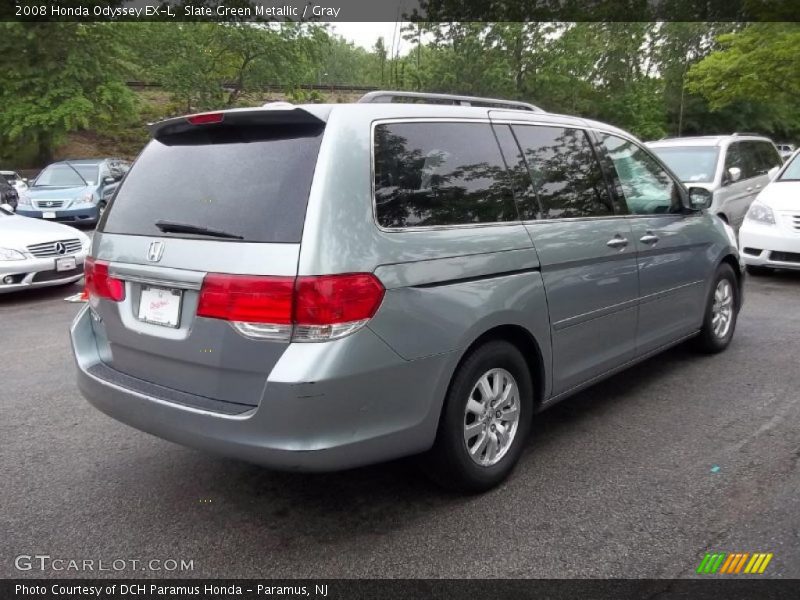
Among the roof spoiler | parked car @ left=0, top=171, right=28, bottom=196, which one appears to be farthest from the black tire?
Result: parked car @ left=0, top=171, right=28, bottom=196

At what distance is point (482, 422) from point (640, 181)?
2229 mm

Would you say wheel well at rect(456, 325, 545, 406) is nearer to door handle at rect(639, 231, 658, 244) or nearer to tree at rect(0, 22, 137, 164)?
door handle at rect(639, 231, 658, 244)

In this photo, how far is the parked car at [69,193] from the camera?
14906 mm

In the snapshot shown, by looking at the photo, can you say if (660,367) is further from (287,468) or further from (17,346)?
(17,346)

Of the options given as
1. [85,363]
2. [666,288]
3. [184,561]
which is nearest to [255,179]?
[85,363]

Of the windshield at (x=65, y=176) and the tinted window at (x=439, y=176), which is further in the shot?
the windshield at (x=65, y=176)

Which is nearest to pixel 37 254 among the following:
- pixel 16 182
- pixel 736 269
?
pixel 736 269

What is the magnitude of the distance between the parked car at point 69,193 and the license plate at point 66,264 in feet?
20.7

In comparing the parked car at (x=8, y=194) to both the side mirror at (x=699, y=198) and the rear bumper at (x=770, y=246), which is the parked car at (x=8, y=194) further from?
the side mirror at (x=699, y=198)

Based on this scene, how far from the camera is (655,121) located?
35.4 m

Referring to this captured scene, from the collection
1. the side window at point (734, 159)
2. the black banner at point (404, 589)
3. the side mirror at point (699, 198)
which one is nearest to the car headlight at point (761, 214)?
the side window at point (734, 159)

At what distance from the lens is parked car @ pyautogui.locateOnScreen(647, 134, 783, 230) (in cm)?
950

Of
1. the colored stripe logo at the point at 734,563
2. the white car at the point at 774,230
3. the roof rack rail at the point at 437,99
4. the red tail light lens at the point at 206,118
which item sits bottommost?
the colored stripe logo at the point at 734,563

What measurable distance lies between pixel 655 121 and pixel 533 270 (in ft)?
117
